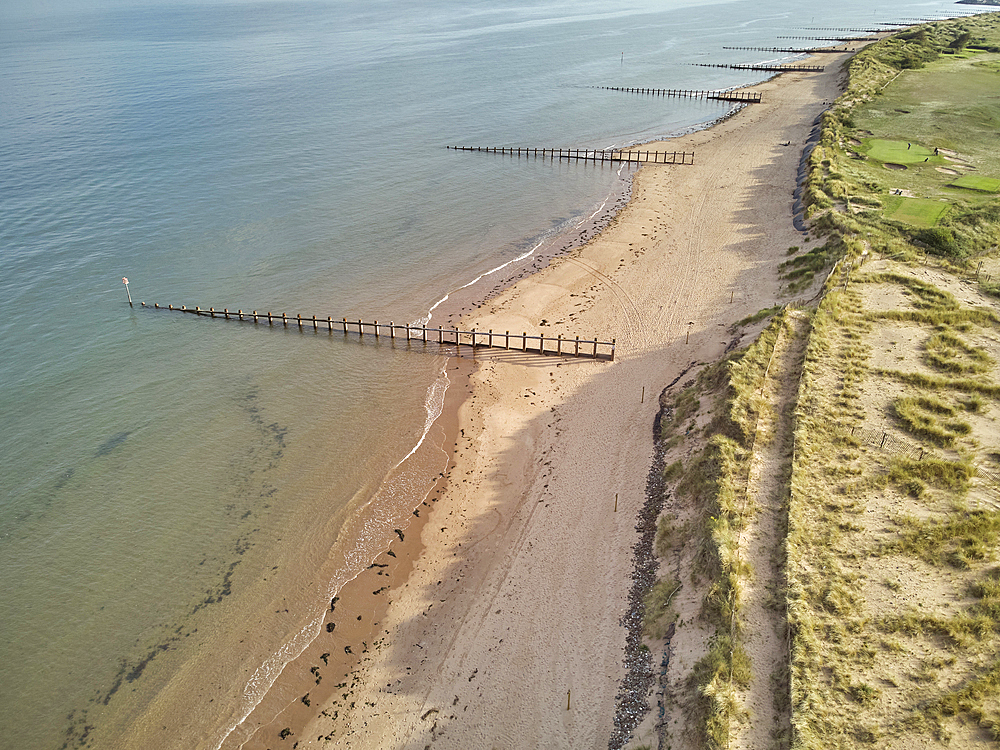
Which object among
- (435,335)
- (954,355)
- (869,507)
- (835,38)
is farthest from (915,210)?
(835,38)

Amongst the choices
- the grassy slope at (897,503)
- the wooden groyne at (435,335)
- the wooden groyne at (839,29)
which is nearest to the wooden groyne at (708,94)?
the grassy slope at (897,503)

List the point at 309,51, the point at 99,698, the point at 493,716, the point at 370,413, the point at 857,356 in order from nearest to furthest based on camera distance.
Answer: the point at 493,716 < the point at 99,698 < the point at 857,356 < the point at 370,413 < the point at 309,51

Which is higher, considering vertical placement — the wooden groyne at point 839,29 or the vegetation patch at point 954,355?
the wooden groyne at point 839,29

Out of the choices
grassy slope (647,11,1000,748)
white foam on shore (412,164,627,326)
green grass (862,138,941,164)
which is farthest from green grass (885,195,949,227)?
white foam on shore (412,164,627,326)

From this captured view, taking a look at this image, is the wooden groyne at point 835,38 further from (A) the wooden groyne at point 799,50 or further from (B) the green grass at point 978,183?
(B) the green grass at point 978,183

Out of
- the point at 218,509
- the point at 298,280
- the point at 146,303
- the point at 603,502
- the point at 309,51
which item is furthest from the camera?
the point at 309,51

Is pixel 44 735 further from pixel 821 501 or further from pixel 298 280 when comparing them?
pixel 298 280

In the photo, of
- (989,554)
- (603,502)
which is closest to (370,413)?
(603,502)
